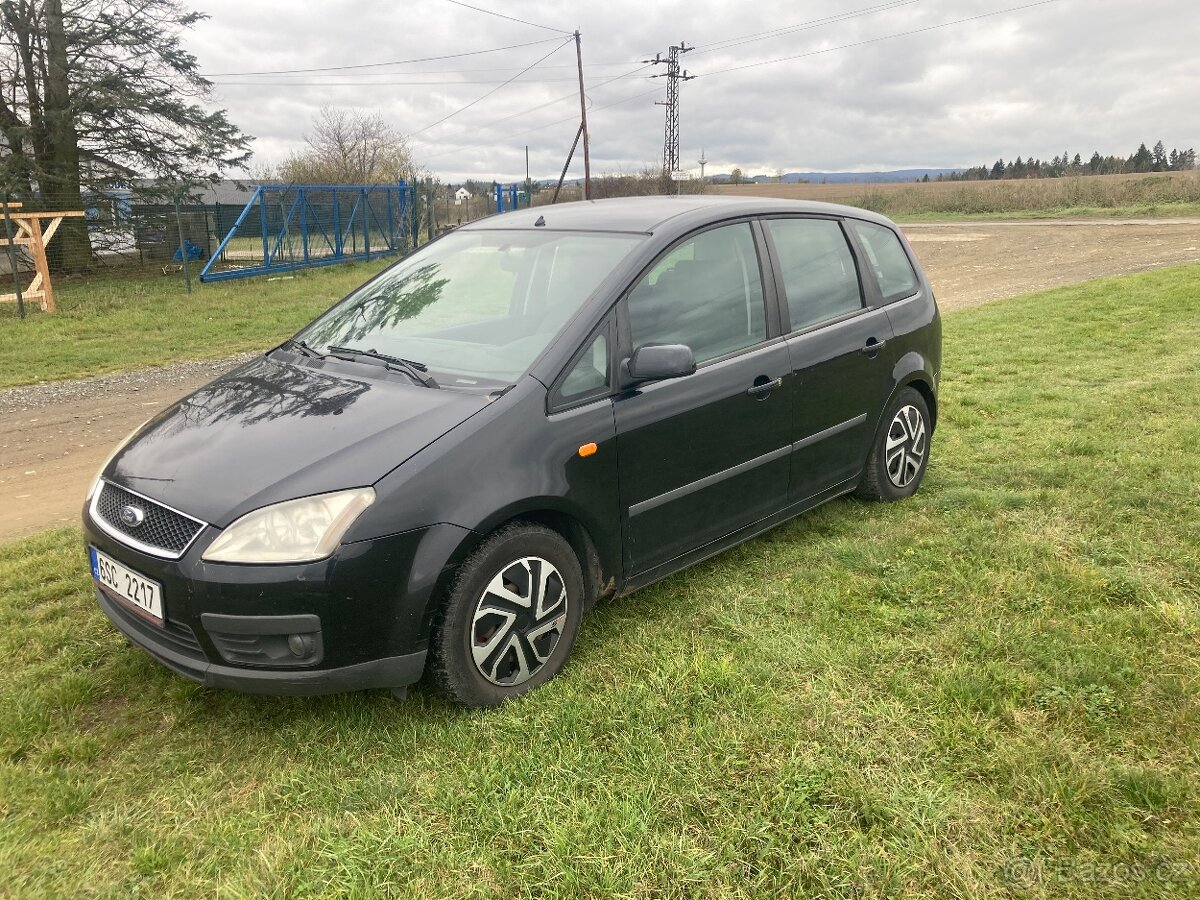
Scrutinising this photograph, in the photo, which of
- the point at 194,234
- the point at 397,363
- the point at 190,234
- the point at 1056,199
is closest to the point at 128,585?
the point at 397,363

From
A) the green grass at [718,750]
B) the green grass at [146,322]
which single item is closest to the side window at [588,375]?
the green grass at [718,750]

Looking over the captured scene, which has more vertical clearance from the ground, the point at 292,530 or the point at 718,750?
the point at 292,530

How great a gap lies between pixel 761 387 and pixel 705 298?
459 mm

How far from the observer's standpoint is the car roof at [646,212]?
364cm

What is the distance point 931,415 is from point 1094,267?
1383 centimetres

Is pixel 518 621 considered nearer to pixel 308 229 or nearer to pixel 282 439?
pixel 282 439

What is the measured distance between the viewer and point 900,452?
464 cm

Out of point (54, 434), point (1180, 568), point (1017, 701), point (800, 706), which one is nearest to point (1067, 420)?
point (1180, 568)

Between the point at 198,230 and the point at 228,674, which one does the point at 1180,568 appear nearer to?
the point at 228,674

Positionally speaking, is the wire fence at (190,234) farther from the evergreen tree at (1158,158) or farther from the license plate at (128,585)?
the evergreen tree at (1158,158)

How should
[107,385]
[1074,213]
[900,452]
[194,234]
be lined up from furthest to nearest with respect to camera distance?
[1074,213], [194,234], [107,385], [900,452]

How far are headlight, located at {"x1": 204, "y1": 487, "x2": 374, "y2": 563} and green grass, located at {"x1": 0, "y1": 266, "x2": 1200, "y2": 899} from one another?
0.69 m

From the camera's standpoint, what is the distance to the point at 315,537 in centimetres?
250

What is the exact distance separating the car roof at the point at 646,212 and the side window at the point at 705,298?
11cm
